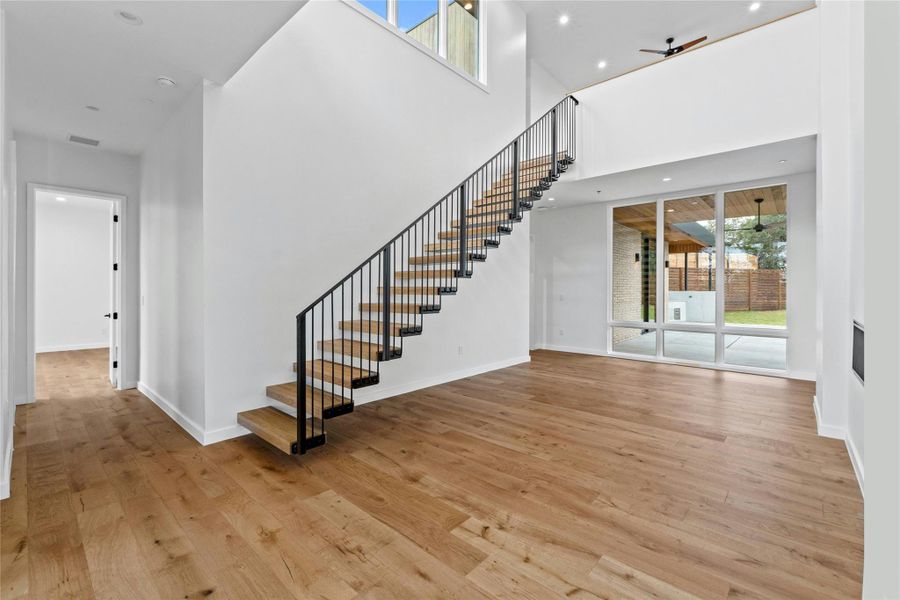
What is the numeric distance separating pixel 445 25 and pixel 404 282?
391 centimetres

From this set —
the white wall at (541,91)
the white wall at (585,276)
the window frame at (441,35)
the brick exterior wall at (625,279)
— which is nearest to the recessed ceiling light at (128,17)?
the window frame at (441,35)

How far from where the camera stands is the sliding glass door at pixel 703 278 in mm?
6242

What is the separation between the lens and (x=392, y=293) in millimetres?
4613

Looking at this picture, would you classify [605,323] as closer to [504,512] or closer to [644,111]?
[644,111]

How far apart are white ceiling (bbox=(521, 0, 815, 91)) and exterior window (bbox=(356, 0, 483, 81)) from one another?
41.7 inches

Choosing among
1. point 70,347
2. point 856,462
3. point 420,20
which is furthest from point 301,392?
point 70,347

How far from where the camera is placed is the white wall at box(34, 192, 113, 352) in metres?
8.09

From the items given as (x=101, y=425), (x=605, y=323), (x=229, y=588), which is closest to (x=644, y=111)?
(x=605, y=323)

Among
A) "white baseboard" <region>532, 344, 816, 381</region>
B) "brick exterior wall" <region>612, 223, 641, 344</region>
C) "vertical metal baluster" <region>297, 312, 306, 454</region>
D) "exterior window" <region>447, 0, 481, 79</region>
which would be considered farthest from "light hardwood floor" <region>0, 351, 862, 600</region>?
"exterior window" <region>447, 0, 481, 79</region>

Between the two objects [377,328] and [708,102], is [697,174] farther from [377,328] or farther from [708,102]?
[377,328]

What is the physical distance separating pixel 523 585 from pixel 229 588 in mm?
1289

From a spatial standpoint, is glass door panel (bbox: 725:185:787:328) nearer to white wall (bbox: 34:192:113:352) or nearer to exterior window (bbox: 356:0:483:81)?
exterior window (bbox: 356:0:483:81)

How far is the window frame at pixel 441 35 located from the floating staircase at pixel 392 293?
4.20ft

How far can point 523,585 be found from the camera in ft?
5.82
